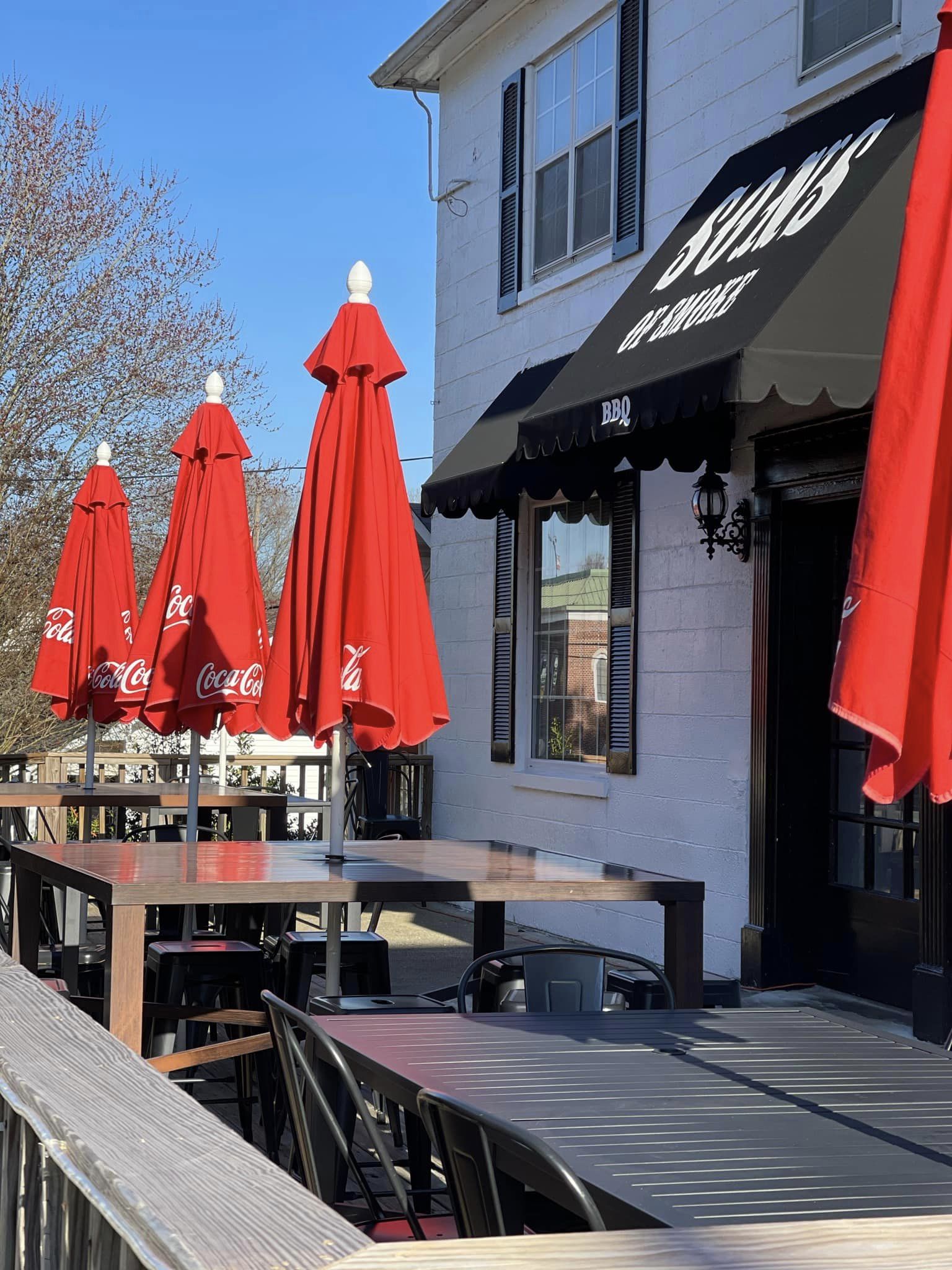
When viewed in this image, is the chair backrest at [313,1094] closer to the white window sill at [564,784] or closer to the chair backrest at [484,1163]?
the chair backrest at [484,1163]

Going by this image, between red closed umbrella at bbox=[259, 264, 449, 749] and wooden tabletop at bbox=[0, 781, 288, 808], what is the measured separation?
109 inches

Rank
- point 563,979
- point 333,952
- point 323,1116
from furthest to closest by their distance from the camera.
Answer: point 333,952 → point 563,979 → point 323,1116

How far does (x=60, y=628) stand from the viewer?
8.35m

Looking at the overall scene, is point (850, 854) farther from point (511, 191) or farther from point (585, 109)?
point (511, 191)

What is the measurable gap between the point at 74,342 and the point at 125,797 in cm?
977

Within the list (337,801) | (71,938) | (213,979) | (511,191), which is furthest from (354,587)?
(511,191)

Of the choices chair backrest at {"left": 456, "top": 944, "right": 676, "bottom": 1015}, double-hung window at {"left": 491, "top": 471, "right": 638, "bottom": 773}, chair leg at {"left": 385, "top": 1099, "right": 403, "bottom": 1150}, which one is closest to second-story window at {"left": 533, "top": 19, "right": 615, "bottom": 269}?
double-hung window at {"left": 491, "top": 471, "right": 638, "bottom": 773}

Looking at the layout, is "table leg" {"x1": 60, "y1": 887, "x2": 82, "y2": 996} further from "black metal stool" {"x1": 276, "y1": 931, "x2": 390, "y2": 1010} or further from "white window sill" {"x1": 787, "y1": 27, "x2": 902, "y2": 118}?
"white window sill" {"x1": 787, "y1": 27, "x2": 902, "y2": 118}

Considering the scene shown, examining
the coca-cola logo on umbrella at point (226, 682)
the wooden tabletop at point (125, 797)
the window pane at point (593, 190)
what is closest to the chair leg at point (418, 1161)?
the coca-cola logo on umbrella at point (226, 682)

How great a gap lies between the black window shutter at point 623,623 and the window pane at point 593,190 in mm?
1847

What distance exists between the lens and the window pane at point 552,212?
9.83m

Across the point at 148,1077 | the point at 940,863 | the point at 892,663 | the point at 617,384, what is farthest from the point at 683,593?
the point at 148,1077

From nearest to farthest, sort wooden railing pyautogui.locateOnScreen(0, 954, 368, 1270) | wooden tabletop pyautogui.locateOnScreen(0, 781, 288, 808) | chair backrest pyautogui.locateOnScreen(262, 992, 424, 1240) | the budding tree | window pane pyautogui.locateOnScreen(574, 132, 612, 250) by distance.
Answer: wooden railing pyautogui.locateOnScreen(0, 954, 368, 1270)
chair backrest pyautogui.locateOnScreen(262, 992, 424, 1240)
wooden tabletop pyautogui.locateOnScreen(0, 781, 288, 808)
window pane pyautogui.locateOnScreen(574, 132, 612, 250)
the budding tree

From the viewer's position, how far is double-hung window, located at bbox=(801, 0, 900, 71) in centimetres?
682
